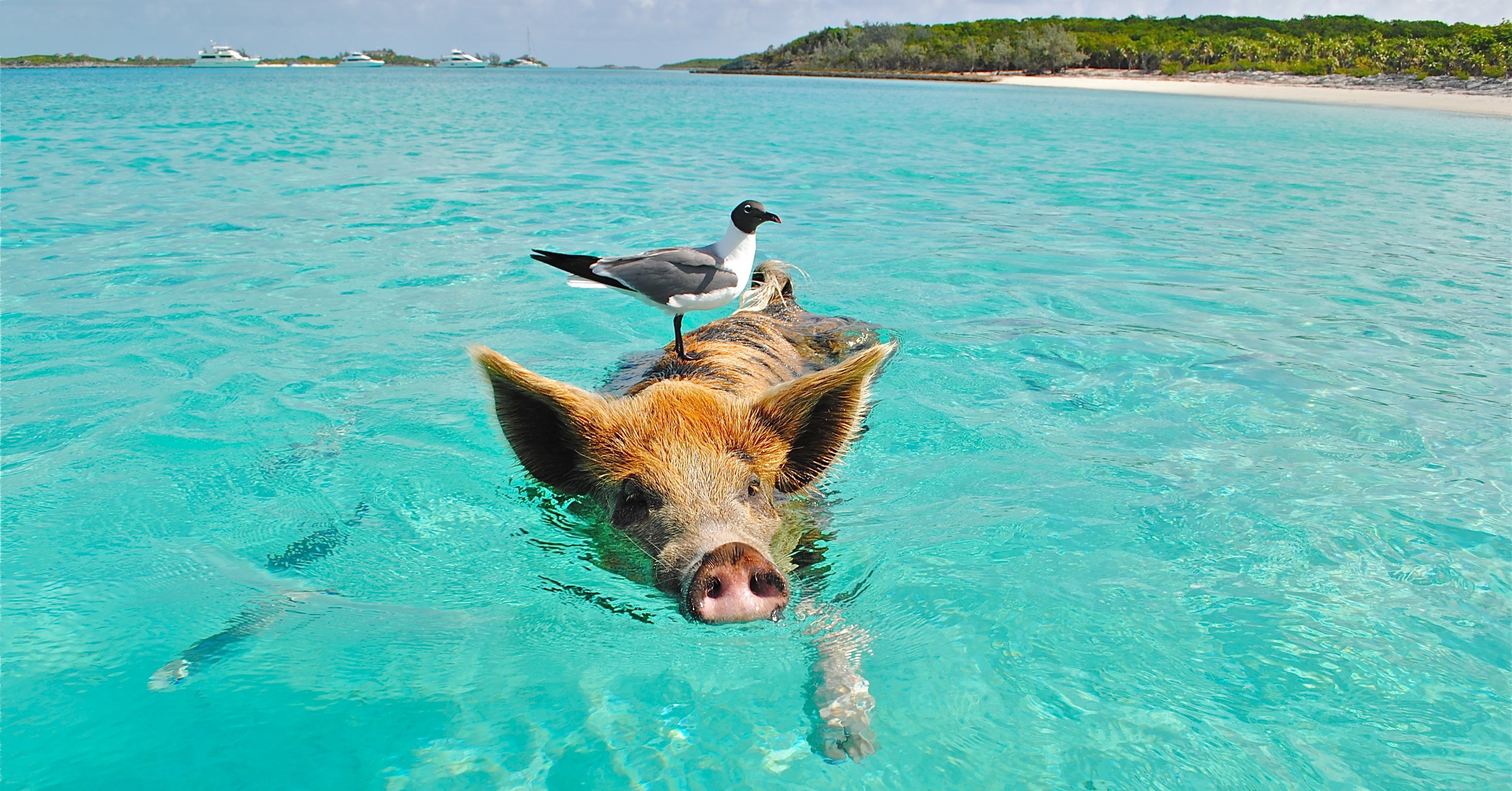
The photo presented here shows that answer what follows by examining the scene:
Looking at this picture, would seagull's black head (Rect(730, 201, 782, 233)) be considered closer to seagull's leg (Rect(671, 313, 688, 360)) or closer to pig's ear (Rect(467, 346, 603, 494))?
seagull's leg (Rect(671, 313, 688, 360))

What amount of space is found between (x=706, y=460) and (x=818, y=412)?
0.68 m

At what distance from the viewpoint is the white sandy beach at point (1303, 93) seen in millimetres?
53188

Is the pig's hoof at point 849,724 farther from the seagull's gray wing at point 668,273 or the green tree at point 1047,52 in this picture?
the green tree at point 1047,52

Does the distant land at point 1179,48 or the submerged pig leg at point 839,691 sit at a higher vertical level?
the distant land at point 1179,48

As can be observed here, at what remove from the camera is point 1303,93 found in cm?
6525

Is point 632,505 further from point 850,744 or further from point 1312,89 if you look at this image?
point 1312,89

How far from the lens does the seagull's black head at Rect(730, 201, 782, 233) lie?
5891 mm

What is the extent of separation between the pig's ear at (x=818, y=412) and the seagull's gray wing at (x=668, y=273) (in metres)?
1.70

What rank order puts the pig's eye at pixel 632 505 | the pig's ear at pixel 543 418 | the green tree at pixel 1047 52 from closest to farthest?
1. the pig's eye at pixel 632 505
2. the pig's ear at pixel 543 418
3. the green tree at pixel 1047 52

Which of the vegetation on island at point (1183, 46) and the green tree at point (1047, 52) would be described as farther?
the green tree at point (1047, 52)

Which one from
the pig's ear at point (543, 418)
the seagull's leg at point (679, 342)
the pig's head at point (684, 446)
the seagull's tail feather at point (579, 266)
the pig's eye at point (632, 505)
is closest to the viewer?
the pig's head at point (684, 446)

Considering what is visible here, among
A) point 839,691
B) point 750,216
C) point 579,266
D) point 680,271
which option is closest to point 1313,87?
point 750,216

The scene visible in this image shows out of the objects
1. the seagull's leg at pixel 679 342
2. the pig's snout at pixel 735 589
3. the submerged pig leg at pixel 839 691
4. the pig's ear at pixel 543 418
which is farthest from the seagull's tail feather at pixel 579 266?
the pig's snout at pixel 735 589

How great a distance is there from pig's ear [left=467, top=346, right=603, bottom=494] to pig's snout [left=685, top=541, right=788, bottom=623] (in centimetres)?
127
